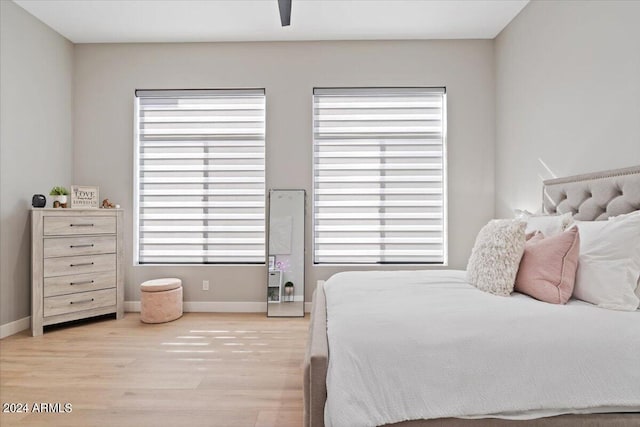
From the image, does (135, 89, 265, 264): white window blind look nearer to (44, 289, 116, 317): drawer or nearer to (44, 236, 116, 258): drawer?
(44, 236, 116, 258): drawer

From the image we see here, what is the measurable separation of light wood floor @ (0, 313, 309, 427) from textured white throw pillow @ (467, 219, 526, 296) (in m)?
1.28

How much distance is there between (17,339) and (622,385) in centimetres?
417

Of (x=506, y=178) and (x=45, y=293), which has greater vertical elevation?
(x=506, y=178)

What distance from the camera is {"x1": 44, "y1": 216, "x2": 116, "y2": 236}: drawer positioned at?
10.6 ft

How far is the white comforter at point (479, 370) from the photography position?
3.97ft

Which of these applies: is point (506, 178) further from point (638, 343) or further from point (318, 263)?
point (638, 343)

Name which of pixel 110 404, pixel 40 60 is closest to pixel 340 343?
pixel 110 404

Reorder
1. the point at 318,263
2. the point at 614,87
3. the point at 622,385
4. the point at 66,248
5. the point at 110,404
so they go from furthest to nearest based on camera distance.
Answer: the point at 318,263 → the point at 66,248 → the point at 614,87 → the point at 110,404 → the point at 622,385

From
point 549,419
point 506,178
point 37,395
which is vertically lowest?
point 37,395

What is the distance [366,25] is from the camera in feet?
11.5

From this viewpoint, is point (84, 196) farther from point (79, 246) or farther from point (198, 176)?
point (198, 176)

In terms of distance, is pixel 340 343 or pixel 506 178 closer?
pixel 340 343

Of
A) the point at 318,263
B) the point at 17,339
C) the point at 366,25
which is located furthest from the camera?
the point at 318,263

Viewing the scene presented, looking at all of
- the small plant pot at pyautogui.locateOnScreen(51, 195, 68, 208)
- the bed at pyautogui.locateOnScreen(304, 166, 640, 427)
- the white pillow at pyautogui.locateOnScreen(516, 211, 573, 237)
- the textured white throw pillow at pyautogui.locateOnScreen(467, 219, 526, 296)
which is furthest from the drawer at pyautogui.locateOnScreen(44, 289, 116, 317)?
the white pillow at pyautogui.locateOnScreen(516, 211, 573, 237)
